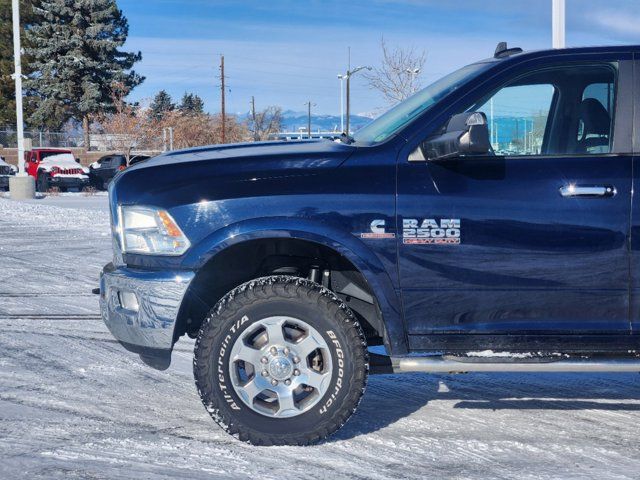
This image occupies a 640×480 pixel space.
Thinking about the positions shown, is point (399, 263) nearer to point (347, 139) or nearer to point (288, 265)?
point (288, 265)

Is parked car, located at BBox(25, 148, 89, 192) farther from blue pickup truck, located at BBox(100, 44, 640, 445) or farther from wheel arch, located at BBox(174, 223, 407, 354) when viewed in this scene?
blue pickup truck, located at BBox(100, 44, 640, 445)

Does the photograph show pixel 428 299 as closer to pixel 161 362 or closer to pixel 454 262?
pixel 454 262

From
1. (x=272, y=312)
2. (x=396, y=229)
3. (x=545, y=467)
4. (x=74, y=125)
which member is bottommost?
(x=545, y=467)

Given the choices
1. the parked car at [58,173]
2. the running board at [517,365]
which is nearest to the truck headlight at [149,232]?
the running board at [517,365]

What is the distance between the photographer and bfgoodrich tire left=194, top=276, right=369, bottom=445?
4387mm

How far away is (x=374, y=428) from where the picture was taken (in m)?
4.81

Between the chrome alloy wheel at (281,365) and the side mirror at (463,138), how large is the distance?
110 cm

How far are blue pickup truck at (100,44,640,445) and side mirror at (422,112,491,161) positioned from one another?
0.01 metres

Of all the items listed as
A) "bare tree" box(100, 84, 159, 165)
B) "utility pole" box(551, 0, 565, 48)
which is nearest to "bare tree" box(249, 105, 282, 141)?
"bare tree" box(100, 84, 159, 165)

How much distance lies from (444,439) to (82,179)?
31464mm

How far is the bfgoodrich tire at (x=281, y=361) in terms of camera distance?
173 inches

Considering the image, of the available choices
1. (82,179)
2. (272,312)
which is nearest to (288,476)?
(272,312)

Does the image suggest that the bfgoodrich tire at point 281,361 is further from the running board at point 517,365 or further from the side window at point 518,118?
the side window at point 518,118

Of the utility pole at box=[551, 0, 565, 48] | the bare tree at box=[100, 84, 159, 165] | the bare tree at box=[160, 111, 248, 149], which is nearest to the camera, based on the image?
the utility pole at box=[551, 0, 565, 48]
